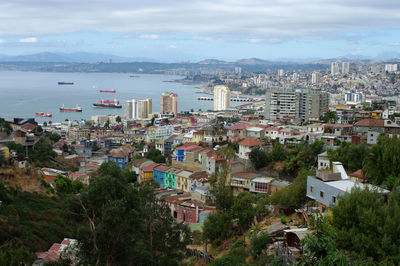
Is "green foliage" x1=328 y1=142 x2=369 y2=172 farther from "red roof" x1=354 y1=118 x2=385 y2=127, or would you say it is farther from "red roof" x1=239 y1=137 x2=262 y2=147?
"red roof" x1=354 y1=118 x2=385 y2=127

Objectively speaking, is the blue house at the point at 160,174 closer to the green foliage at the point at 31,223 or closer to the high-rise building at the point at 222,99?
the green foliage at the point at 31,223

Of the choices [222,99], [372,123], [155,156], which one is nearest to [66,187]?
[155,156]

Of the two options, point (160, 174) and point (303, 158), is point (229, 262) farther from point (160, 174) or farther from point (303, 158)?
point (160, 174)

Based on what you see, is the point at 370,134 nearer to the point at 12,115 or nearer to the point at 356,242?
the point at 356,242

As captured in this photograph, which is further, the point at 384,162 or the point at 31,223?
the point at 384,162

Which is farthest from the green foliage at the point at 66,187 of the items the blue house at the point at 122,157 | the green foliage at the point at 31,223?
the blue house at the point at 122,157

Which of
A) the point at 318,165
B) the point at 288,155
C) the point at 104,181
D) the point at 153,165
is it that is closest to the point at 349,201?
the point at 104,181

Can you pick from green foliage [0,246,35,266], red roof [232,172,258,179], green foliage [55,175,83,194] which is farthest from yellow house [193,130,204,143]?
green foliage [0,246,35,266]
